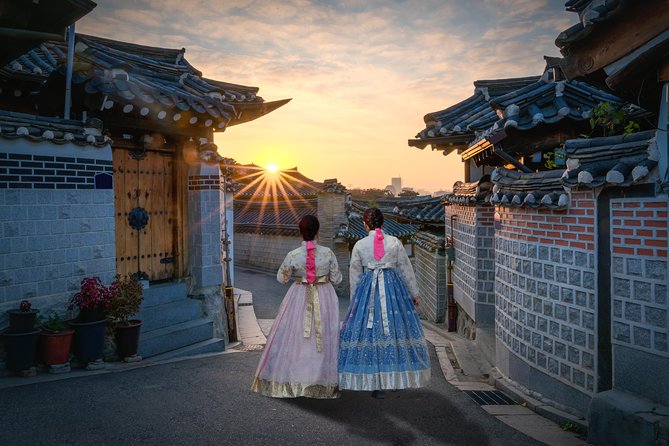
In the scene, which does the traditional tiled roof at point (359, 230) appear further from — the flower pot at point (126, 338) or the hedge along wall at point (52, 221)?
the flower pot at point (126, 338)

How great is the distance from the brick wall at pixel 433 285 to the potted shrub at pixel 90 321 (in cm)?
866

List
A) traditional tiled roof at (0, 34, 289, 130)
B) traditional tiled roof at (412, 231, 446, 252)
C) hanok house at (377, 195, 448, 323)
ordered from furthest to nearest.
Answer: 1. hanok house at (377, 195, 448, 323)
2. traditional tiled roof at (412, 231, 446, 252)
3. traditional tiled roof at (0, 34, 289, 130)

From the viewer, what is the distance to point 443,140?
11.6 metres

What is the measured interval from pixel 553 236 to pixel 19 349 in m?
6.12

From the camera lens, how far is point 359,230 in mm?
23906

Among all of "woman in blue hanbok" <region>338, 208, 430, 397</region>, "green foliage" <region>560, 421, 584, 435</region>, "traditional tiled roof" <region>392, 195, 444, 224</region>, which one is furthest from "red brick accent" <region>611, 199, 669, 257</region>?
"traditional tiled roof" <region>392, 195, 444, 224</region>

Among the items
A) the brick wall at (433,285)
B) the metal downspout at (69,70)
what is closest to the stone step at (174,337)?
the metal downspout at (69,70)

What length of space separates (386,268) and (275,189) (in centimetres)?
2423

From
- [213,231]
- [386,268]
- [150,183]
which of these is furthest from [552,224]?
[150,183]

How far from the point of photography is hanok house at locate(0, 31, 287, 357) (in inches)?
245

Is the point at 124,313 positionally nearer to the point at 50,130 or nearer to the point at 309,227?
the point at 50,130

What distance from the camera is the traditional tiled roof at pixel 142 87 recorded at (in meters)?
7.00

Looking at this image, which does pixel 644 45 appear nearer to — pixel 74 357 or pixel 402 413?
pixel 402 413

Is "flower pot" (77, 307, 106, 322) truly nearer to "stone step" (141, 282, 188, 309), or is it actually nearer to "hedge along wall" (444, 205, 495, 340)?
"stone step" (141, 282, 188, 309)
